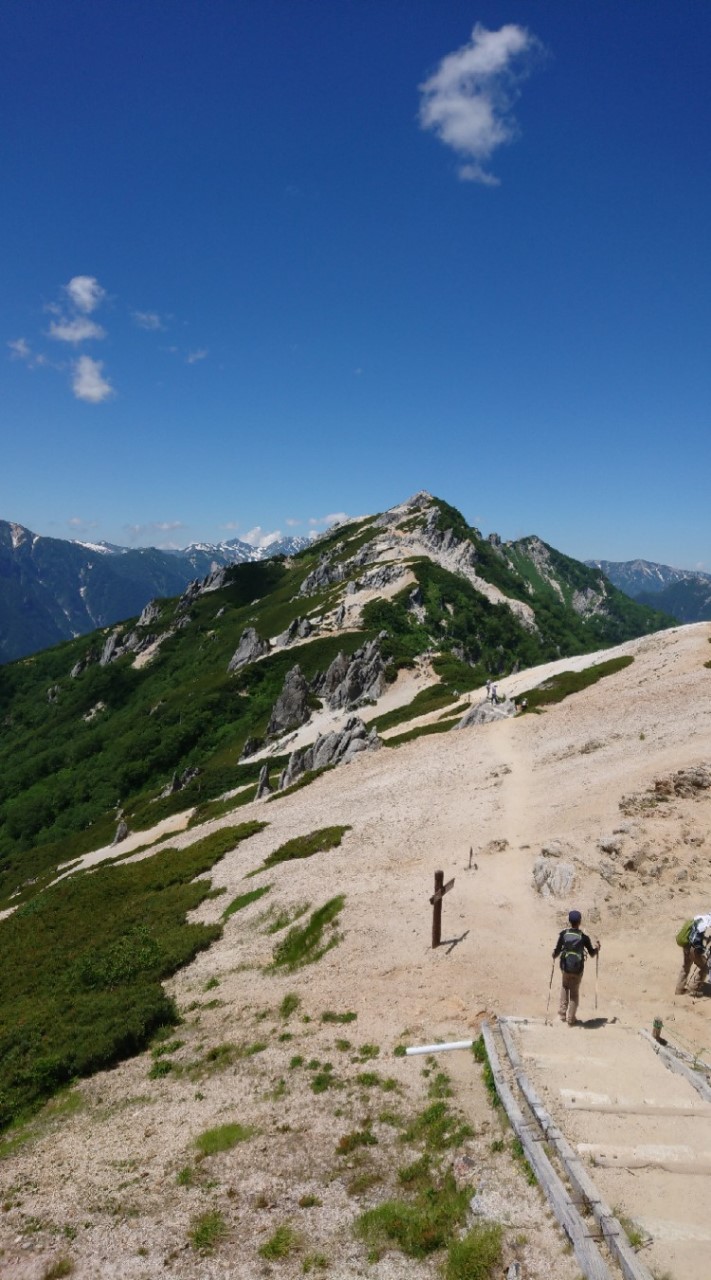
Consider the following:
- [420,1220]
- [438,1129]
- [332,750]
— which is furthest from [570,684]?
[420,1220]

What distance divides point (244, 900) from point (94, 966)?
6.85 m

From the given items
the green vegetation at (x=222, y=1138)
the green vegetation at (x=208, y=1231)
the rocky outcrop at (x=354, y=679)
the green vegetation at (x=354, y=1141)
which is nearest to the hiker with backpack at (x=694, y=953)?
the green vegetation at (x=354, y=1141)

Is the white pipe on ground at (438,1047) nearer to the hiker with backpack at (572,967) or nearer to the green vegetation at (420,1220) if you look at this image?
the hiker with backpack at (572,967)

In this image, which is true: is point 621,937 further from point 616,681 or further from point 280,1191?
point 616,681

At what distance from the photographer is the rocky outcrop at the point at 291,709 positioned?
95.6 m

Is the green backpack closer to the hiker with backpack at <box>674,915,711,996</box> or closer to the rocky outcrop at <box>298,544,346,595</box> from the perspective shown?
the hiker with backpack at <box>674,915,711,996</box>

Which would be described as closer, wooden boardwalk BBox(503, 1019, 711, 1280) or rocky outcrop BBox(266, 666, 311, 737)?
wooden boardwalk BBox(503, 1019, 711, 1280)

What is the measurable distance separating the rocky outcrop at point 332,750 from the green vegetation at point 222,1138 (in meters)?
42.4

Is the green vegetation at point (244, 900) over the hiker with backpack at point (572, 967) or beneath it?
beneath

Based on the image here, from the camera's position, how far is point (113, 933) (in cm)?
3092

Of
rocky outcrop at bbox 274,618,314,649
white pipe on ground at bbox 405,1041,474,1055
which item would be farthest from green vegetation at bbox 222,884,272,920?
rocky outcrop at bbox 274,618,314,649

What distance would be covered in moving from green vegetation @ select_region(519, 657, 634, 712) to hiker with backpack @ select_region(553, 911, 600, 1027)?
33019 mm

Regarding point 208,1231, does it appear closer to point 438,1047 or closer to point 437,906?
point 438,1047

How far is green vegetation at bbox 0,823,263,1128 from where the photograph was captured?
19031 mm
